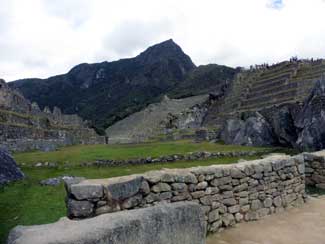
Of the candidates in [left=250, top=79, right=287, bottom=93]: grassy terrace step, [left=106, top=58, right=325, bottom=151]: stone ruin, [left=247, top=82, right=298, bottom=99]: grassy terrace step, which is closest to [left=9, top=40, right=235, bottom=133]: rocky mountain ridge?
[left=106, top=58, right=325, bottom=151]: stone ruin

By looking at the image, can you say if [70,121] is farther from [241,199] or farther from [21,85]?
[21,85]

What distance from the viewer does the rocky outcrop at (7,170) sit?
12.0 metres

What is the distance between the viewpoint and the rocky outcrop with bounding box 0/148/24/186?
39.4 feet

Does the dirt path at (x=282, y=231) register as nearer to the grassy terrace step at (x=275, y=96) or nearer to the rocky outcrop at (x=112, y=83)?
the grassy terrace step at (x=275, y=96)

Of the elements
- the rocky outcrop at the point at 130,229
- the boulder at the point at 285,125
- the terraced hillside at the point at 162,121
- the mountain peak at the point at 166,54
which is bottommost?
the rocky outcrop at the point at 130,229

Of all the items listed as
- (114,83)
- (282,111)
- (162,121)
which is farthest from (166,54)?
(282,111)

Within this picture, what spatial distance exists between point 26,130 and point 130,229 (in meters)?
24.0

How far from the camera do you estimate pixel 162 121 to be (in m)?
58.8

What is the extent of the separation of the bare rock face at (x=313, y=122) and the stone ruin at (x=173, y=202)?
989cm

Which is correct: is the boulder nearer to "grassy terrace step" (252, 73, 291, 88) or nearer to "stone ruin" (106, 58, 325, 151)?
"stone ruin" (106, 58, 325, 151)

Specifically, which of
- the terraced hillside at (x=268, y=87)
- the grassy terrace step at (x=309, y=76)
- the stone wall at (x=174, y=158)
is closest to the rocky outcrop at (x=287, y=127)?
the stone wall at (x=174, y=158)

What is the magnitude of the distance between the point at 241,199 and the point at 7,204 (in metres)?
5.99

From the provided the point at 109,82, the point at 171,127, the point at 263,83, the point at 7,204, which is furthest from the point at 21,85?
the point at 7,204

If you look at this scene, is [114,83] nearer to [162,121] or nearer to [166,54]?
[166,54]
